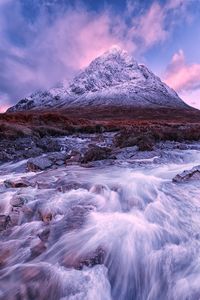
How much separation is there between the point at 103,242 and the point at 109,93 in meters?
151

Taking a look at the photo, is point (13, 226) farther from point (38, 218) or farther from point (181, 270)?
point (181, 270)

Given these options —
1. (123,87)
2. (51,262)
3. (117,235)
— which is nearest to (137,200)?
(117,235)

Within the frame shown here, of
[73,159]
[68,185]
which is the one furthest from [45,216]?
[73,159]

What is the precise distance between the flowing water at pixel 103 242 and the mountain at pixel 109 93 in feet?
396

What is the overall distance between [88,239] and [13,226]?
138 centimetres

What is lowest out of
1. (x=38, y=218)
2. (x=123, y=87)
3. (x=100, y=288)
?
(x=100, y=288)

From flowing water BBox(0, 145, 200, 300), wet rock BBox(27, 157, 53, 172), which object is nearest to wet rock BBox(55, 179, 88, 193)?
flowing water BBox(0, 145, 200, 300)

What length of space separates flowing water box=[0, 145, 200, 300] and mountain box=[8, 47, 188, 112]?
121 m

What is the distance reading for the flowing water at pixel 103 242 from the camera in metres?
4.18

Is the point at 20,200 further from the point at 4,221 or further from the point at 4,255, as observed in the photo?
the point at 4,255

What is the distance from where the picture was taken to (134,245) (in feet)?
16.5

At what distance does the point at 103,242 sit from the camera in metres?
5.08

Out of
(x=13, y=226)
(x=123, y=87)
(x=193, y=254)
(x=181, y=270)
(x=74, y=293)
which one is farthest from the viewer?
(x=123, y=87)

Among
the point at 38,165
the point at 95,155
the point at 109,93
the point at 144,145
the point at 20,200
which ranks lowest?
the point at 20,200
